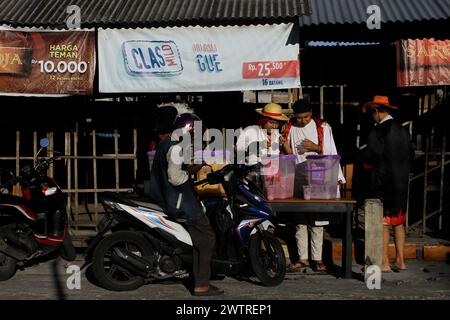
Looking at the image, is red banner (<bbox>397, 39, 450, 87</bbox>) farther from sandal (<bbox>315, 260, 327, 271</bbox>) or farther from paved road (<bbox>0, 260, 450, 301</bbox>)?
sandal (<bbox>315, 260, 327, 271</bbox>)

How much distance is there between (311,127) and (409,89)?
9.88ft

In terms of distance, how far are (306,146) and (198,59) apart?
2161 mm

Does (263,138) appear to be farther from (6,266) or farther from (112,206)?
(6,266)

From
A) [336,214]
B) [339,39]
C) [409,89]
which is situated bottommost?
[336,214]

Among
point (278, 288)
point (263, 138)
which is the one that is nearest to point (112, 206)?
point (278, 288)

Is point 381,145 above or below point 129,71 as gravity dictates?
→ below

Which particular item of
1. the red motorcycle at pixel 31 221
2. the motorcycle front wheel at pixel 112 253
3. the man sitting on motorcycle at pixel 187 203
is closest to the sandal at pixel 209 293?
the man sitting on motorcycle at pixel 187 203

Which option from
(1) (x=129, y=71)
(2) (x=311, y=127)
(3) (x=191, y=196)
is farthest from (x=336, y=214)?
(1) (x=129, y=71)

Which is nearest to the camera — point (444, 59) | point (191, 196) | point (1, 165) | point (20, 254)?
point (191, 196)

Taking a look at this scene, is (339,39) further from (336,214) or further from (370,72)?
(336,214)

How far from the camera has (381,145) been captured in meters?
7.61

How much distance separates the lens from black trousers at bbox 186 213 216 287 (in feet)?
21.5

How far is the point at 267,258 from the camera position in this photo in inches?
278

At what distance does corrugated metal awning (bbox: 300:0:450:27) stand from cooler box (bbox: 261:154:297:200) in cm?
214
